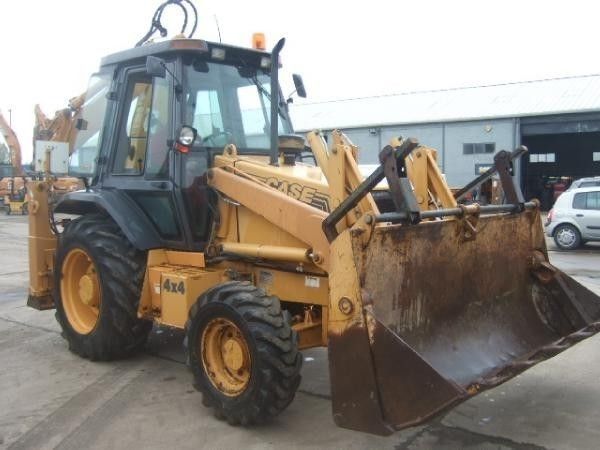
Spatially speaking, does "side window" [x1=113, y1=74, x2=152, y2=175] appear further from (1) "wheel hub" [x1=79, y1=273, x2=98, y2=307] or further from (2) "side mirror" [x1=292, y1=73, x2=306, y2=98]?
(2) "side mirror" [x1=292, y1=73, x2=306, y2=98]

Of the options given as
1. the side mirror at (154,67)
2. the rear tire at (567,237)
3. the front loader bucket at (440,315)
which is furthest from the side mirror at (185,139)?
the rear tire at (567,237)

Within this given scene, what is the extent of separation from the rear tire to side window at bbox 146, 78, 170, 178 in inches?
501

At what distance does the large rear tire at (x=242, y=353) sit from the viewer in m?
4.08

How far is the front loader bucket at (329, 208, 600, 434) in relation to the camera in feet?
11.6

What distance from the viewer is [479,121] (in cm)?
2891

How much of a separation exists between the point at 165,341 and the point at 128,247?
1457mm

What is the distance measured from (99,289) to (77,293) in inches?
23.6

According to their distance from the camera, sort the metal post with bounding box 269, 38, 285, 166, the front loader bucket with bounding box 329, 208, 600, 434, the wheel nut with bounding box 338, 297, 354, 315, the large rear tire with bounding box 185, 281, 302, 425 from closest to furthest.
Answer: the front loader bucket with bounding box 329, 208, 600, 434, the wheel nut with bounding box 338, 297, 354, 315, the large rear tire with bounding box 185, 281, 302, 425, the metal post with bounding box 269, 38, 285, 166

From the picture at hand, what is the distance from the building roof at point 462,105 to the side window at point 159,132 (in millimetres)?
24814

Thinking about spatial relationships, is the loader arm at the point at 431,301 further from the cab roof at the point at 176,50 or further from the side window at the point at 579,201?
the side window at the point at 579,201

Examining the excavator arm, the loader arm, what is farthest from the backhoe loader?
the excavator arm

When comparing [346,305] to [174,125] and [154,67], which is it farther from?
[154,67]

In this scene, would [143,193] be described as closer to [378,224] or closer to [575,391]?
[378,224]

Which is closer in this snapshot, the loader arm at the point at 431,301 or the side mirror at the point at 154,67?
the loader arm at the point at 431,301
